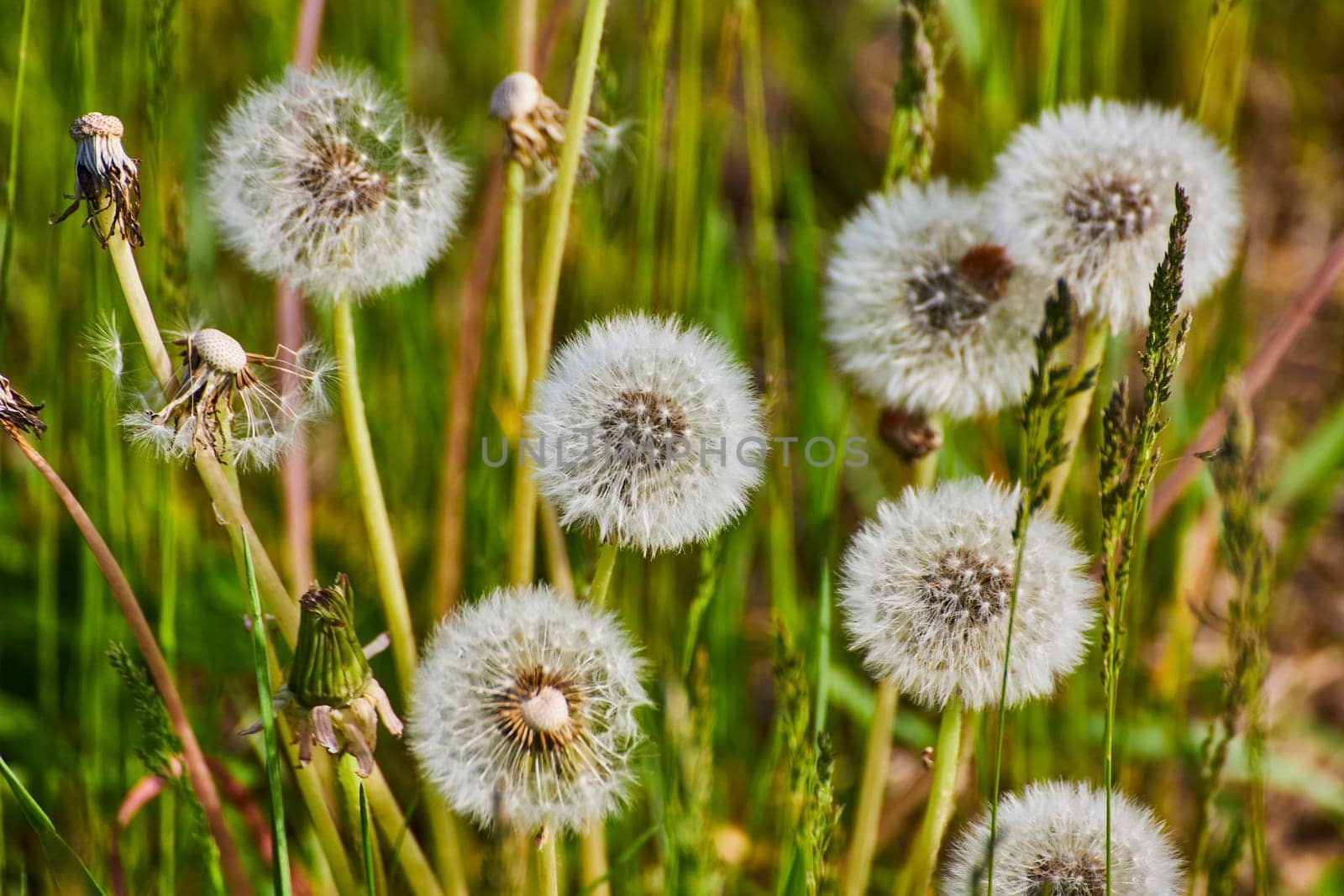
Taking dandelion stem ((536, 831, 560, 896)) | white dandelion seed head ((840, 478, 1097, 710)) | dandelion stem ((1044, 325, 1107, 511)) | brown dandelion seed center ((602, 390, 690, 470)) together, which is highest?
dandelion stem ((1044, 325, 1107, 511))

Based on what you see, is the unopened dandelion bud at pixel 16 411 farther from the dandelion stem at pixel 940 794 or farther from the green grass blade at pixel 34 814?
the dandelion stem at pixel 940 794

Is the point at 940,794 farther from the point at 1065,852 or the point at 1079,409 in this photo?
the point at 1079,409

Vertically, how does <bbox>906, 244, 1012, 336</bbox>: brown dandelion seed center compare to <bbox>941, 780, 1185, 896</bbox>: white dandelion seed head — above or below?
above

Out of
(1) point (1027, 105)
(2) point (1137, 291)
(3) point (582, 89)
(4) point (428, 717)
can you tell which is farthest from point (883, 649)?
(1) point (1027, 105)

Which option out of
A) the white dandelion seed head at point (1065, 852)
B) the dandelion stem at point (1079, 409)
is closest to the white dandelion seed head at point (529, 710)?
the white dandelion seed head at point (1065, 852)

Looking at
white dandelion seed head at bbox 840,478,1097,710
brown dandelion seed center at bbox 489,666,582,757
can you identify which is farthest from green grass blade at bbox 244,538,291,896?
white dandelion seed head at bbox 840,478,1097,710

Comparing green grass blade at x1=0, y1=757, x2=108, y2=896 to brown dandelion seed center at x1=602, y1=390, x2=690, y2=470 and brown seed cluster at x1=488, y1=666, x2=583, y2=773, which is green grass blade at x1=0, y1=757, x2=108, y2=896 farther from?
brown dandelion seed center at x1=602, y1=390, x2=690, y2=470
